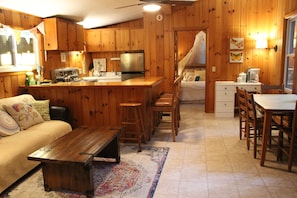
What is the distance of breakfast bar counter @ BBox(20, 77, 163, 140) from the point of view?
3.98 m

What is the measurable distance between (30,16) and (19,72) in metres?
1.06

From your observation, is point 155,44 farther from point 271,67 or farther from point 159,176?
point 159,176

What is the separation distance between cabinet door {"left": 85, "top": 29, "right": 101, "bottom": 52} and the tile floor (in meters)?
3.52

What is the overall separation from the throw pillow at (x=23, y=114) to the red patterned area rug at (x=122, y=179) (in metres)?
0.74

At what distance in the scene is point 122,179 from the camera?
9.42ft

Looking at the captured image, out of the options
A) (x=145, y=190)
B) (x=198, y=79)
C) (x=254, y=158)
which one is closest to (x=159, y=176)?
(x=145, y=190)

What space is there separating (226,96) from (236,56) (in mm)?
1048

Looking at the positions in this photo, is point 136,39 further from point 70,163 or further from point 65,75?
point 70,163

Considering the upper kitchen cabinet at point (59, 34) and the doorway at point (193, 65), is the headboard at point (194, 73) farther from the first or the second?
the upper kitchen cabinet at point (59, 34)

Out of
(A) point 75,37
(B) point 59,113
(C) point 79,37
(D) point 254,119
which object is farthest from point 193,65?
(B) point 59,113

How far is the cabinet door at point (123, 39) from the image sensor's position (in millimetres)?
6742

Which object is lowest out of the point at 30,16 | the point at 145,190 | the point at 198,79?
the point at 145,190

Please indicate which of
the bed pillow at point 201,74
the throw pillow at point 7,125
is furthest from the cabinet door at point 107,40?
the throw pillow at point 7,125

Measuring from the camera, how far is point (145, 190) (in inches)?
103
